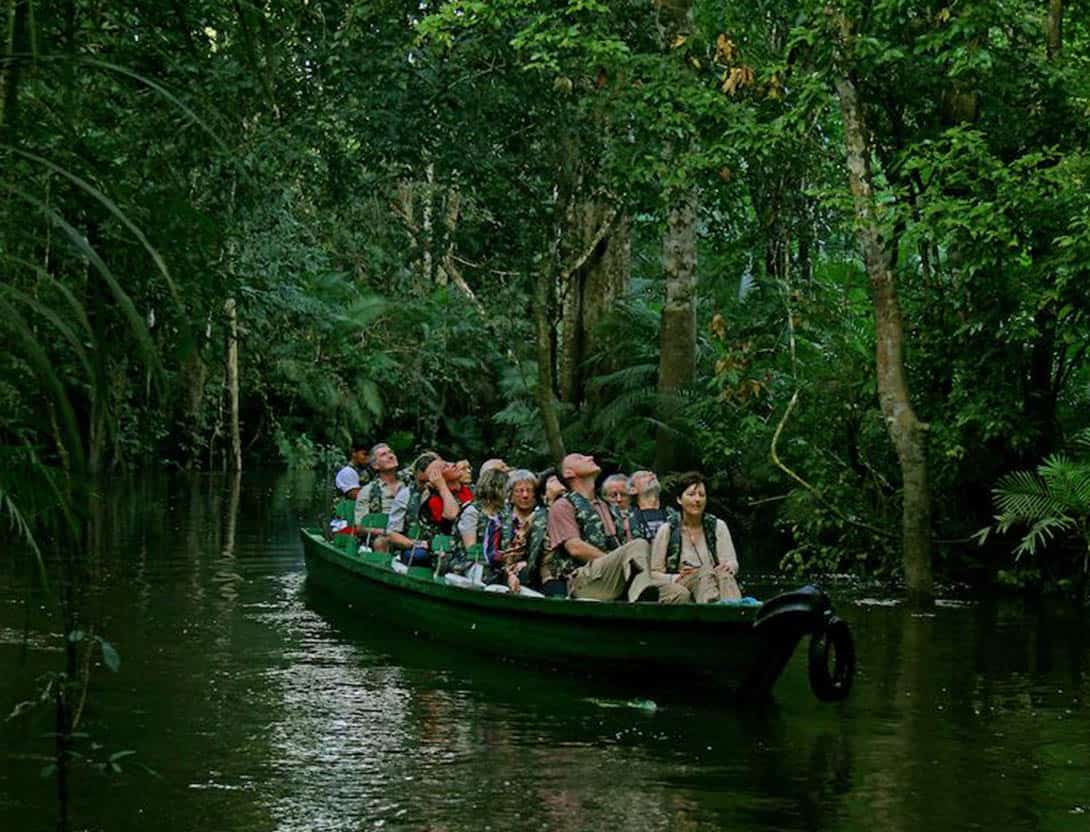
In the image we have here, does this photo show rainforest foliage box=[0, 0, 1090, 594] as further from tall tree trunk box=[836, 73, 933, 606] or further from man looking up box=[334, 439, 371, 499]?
man looking up box=[334, 439, 371, 499]

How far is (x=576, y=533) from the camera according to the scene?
42.4 ft

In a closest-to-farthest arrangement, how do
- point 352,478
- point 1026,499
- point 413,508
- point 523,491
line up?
point 523,491 < point 413,508 < point 1026,499 < point 352,478

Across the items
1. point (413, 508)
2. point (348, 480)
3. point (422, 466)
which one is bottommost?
point (413, 508)

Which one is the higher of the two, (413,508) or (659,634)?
(413,508)

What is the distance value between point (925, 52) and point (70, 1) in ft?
45.8

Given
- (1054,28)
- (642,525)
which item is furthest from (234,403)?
(642,525)

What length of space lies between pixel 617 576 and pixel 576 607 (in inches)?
15.1

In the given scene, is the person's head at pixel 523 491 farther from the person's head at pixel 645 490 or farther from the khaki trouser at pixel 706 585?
the khaki trouser at pixel 706 585

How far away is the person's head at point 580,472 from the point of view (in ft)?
41.8

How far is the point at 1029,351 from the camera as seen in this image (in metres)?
18.0

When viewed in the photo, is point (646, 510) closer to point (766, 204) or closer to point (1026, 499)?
point (1026, 499)

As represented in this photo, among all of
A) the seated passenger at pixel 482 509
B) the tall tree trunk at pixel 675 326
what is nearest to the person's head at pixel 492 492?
the seated passenger at pixel 482 509

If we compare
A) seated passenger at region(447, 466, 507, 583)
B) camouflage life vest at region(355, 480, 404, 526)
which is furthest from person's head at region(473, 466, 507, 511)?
camouflage life vest at region(355, 480, 404, 526)

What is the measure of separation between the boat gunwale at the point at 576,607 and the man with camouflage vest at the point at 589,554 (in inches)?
12.6
